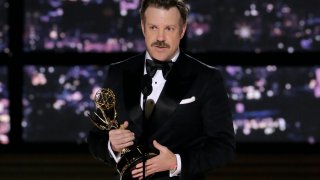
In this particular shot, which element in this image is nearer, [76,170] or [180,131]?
[180,131]

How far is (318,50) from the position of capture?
4168 mm

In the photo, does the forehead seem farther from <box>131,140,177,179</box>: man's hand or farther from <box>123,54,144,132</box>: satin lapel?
<box>131,140,177,179</box>: man's hand

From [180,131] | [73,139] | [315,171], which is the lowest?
[315,171]

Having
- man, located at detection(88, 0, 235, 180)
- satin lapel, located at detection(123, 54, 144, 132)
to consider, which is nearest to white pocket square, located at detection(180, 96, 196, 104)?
man, located at detection(88, 0, 235, 180)

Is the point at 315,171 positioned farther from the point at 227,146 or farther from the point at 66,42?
the point at 227,146

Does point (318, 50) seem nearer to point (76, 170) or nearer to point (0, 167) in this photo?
point (76, 170)

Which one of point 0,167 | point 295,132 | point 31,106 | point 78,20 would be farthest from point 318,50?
point 0,167

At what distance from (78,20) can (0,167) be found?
3.54 ft

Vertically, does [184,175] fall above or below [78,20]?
below

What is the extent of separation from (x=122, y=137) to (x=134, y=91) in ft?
0.60

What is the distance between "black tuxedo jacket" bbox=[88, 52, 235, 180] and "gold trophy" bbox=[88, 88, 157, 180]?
0.08 m

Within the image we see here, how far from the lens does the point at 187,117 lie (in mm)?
1876

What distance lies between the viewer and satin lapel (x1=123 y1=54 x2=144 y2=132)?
6.07 ft

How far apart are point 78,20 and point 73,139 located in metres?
0.74
